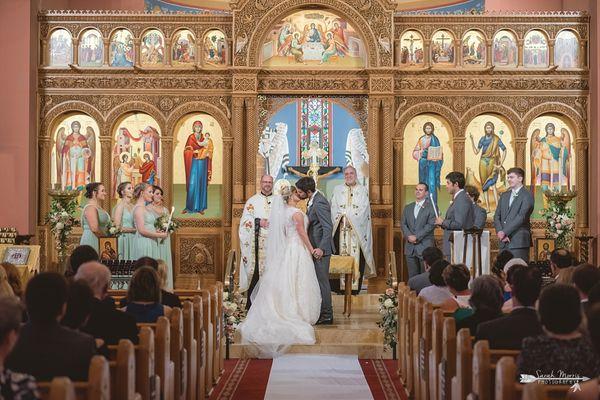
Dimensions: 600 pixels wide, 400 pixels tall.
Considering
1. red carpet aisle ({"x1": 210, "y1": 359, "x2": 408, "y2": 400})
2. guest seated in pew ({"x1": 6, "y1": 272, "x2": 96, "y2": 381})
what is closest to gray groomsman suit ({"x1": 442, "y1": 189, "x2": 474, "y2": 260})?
red carpet aisle ({"x1": 210, "y1": 359, "x2": 408, "y2": 400})

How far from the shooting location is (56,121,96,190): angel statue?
17.9 meters

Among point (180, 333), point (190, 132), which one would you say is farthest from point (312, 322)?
point (190, 132)

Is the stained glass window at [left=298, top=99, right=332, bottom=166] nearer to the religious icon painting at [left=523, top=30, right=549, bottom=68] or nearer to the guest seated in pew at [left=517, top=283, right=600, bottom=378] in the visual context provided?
the religious icon painting at [left=523, top=30, right=549, bottom=68]

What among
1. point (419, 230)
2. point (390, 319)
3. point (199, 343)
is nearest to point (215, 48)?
point (419, 230)

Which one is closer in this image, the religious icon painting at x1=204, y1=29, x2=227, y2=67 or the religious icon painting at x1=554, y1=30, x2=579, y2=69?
the religious icon painting at x1=554, y1=30, x2=579, y2=69

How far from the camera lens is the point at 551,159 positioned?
1791cm

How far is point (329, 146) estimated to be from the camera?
18969 millimetres

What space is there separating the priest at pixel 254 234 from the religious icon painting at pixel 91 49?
4.48 meters

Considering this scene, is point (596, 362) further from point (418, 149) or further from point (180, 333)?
point (418, 149)

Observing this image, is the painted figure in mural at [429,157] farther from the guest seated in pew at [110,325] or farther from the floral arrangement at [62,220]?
the guest seated in pew at [110,325]

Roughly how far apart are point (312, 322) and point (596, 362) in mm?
8002

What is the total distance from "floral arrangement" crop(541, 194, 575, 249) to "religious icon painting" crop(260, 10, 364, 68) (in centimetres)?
A: 458

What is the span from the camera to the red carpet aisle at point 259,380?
941cm

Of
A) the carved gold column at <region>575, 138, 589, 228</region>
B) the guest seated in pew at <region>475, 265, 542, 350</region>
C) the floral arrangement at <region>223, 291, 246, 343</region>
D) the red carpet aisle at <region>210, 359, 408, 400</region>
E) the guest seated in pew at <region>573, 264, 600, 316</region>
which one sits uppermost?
the carved gold column at <region>575, 138, 589, 228</region>
